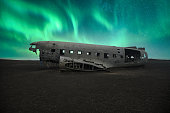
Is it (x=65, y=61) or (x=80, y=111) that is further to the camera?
(x=65, y=61)

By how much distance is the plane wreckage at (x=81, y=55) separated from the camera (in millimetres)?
13927

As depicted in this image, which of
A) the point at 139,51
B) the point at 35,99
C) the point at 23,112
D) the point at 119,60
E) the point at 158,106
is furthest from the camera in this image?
the point at 139,51

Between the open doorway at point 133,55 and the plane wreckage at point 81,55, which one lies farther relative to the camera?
the open doorway at point 133,55

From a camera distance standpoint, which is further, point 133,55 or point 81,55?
point 133,55

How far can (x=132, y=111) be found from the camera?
3.46 m

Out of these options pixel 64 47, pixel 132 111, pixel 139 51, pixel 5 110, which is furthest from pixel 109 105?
pixel 139 51

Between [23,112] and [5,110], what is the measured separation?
926mm

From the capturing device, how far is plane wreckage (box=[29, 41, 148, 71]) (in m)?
13.9

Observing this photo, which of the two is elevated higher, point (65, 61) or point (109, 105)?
point (65, 61)

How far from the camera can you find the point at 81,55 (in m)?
15.3

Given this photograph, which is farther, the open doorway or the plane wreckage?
the open doorway

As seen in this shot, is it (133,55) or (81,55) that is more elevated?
(133,55)

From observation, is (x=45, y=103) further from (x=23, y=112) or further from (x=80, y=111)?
(x=80, y=111)

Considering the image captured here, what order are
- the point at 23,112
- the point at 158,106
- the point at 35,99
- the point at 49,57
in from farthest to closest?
the point at 49,57
the point at 35,99
the point at 158,106
the point at 23,112
